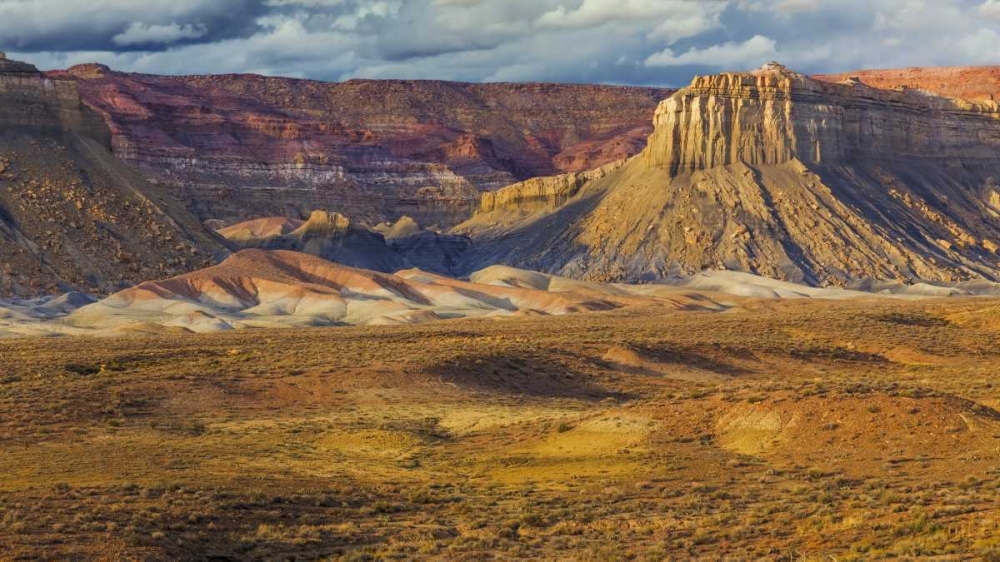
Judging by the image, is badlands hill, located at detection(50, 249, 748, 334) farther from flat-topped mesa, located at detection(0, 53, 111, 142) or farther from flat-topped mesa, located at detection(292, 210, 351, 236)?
flat-topped mesa, located at detection(292, 210, 351, 236)

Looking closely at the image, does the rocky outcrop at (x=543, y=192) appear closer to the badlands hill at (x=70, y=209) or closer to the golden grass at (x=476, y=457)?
the badlands hill at (x=70, y=209)

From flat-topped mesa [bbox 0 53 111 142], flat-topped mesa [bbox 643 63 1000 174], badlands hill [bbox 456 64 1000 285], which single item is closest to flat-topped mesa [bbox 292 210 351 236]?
badlands hill [bbox 456 64 1000 285]

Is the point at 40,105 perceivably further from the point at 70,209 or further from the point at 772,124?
the point at 772,124

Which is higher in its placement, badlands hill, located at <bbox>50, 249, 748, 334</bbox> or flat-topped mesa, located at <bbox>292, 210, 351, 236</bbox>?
flat-topped mesa, located at <bbox>292, 210, 351, 236</bbox>

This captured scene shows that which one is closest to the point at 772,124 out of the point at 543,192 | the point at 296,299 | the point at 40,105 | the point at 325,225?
the point at 543,192

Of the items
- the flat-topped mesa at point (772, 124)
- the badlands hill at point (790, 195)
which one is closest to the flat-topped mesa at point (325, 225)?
the badlands hill at point (790, 195)
